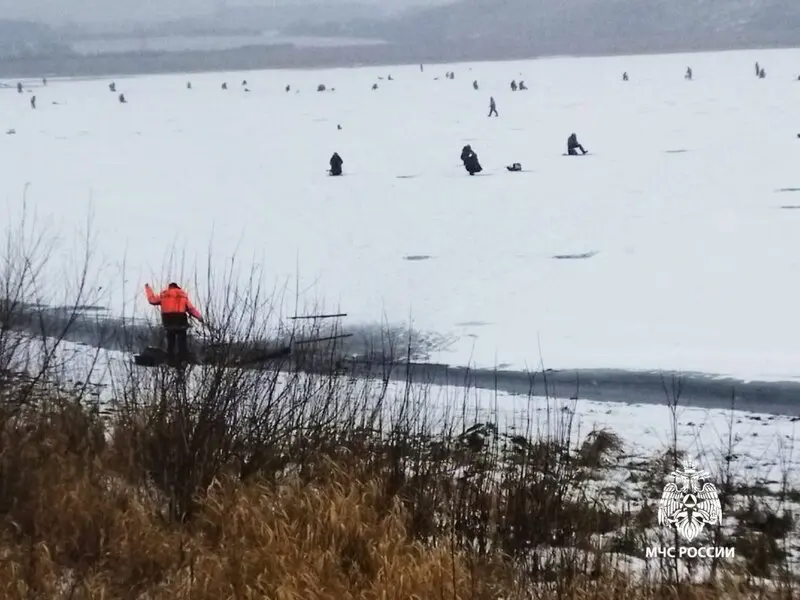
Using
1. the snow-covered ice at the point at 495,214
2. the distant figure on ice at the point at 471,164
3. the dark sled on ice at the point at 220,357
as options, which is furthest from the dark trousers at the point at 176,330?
the distant figure on ice at the point at 471,164

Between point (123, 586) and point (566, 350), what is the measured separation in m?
6.06

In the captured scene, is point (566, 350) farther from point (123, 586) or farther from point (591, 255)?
point (123, 586)

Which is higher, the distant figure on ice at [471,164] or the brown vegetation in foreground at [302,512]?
the distant figure on ice at [471,164]

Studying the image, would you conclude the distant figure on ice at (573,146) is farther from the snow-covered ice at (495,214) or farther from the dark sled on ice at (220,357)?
the dark sled on ice at (220,357)

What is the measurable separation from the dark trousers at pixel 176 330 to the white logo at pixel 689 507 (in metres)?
3.38

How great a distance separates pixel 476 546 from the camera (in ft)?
17.8

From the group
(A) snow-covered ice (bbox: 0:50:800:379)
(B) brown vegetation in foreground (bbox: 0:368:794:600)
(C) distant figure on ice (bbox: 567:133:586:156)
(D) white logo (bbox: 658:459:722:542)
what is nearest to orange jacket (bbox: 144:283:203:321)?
(B) brown vegetation in foreground (bbox: 0:368:794:600)

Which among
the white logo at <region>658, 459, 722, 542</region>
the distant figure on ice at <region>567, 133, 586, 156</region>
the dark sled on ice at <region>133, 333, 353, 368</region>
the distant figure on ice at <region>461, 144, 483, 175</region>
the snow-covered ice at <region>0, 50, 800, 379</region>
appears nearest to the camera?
the white logo at <region>658, 459, 722, 542</region>

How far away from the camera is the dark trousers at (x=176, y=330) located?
25.2 feet

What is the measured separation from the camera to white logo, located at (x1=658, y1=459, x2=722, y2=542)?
5168 millimetres

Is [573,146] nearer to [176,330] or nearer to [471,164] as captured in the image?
[471,164]

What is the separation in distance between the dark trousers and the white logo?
11.1ft

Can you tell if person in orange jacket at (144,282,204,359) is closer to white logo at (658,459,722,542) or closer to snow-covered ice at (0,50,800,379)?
snow-covered ice at (0,50,800,379)

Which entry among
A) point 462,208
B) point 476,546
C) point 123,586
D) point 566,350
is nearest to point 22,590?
point 123,586
